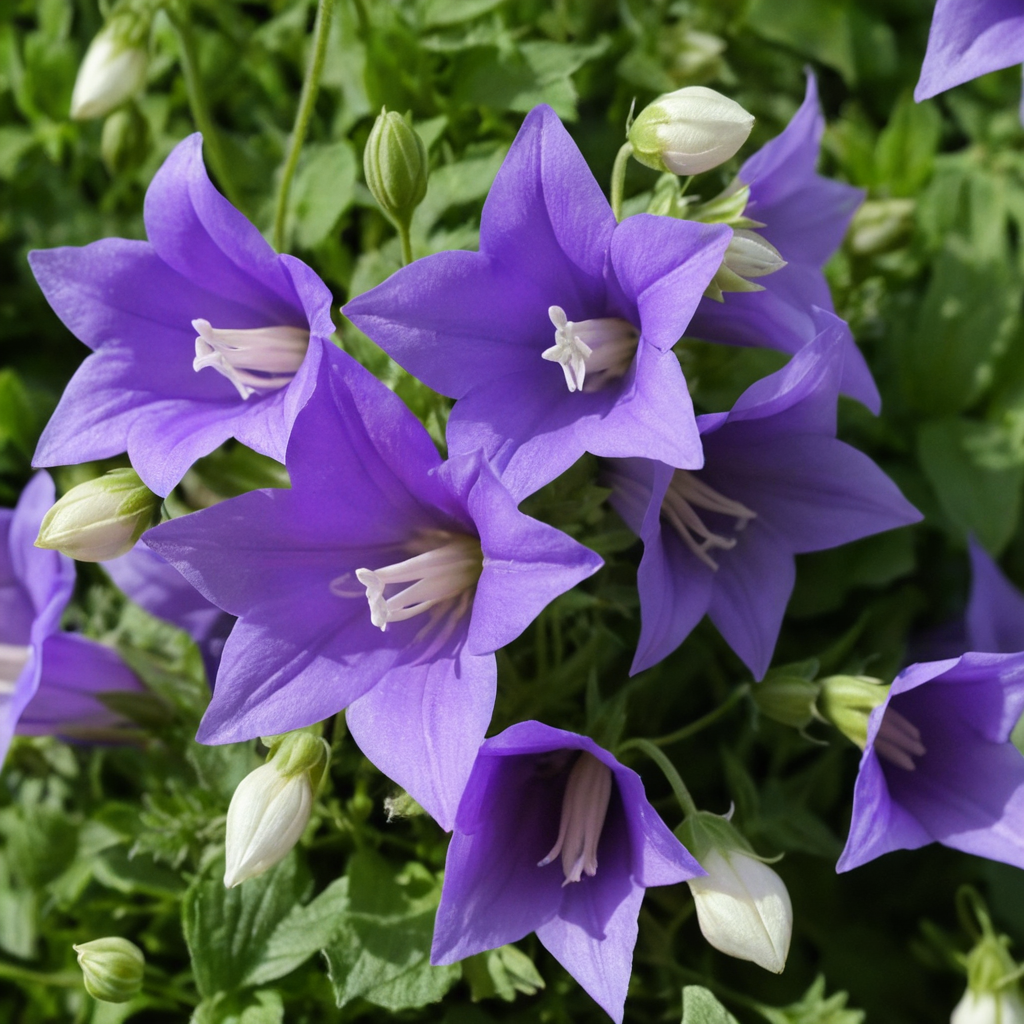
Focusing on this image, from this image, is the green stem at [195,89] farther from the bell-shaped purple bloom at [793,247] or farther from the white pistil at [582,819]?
the white pistil at [582,819]

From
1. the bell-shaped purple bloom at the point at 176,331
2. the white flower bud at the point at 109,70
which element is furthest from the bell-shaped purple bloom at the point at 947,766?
the white flower bud at the point at 109,70

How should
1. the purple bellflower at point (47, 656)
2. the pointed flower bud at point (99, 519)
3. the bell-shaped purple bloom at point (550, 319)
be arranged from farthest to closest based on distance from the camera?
the purple bellflower at point (47, 656)
the pointed flower bud at point (99, 519)
the bell-shaped purple bloom at point (550, 319)

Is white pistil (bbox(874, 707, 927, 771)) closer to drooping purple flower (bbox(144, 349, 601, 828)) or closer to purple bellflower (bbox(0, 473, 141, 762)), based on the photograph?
drooping purple flower (bbox(144, 349, 601, 828))

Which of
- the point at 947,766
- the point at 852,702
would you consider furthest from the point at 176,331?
the point at 947,766

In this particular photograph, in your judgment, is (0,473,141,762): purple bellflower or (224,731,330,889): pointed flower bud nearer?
(224,731,330,889): pointed flower bud

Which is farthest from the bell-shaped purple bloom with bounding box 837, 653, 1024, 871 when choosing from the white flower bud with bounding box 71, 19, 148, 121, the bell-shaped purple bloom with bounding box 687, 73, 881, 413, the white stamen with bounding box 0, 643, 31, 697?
the white flower bud with bounding box 71, 19, 148, 121

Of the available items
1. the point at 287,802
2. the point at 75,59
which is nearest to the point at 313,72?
the point at 75,59

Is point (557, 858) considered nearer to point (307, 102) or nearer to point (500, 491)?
point (500, 491)
